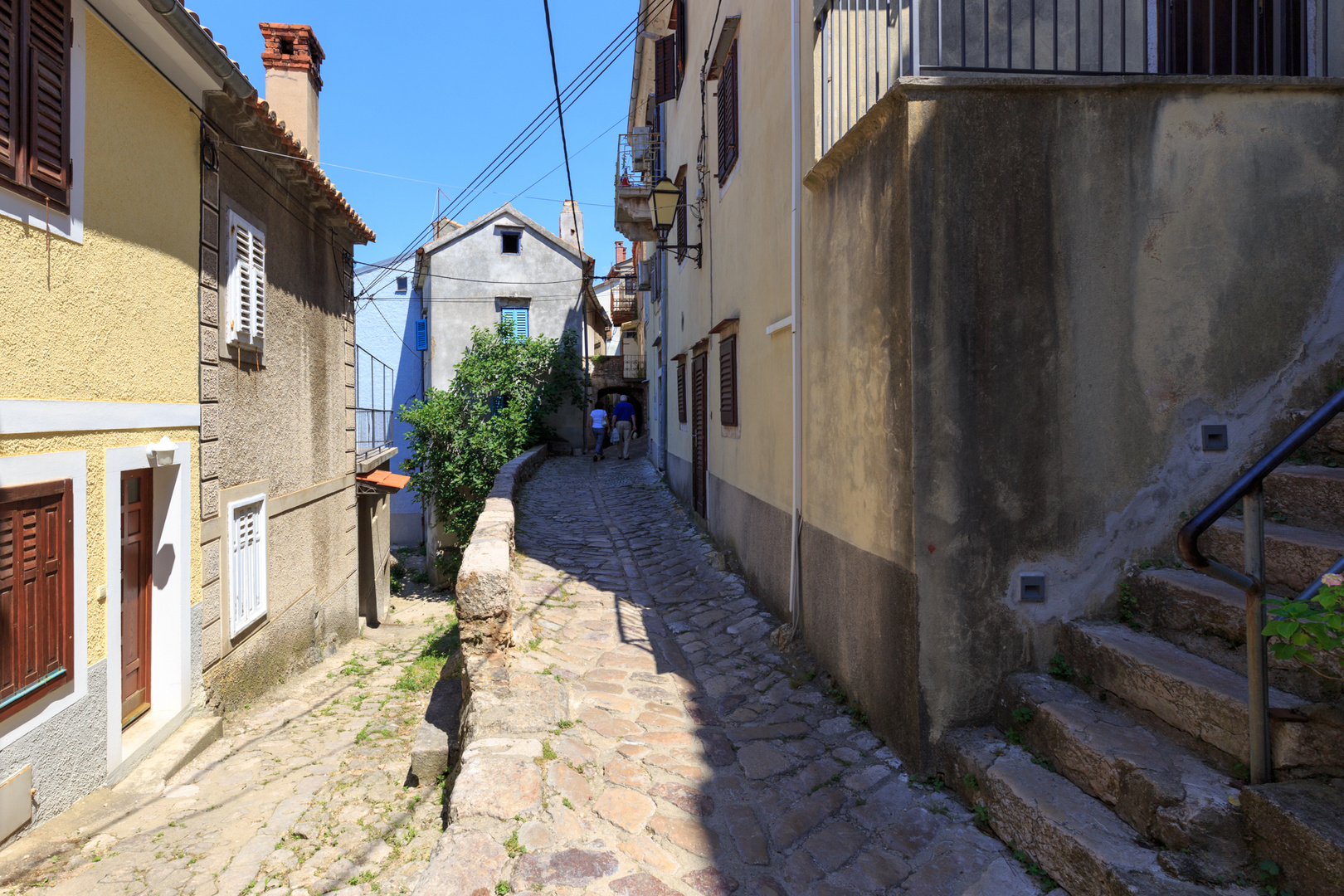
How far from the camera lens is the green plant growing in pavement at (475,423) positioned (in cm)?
1761

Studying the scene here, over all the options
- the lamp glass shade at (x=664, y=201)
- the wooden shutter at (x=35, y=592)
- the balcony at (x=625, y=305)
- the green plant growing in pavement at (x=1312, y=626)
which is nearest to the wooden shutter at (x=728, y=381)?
the lamp glass shade at (x=664, y=201)

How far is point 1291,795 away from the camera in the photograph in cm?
249

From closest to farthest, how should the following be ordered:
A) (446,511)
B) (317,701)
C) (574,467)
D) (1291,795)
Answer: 1. (1291,795)
2. (317,701)
3. (446,511)
4. (574,467)

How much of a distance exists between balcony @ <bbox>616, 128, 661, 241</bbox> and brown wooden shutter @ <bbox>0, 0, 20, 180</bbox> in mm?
11994

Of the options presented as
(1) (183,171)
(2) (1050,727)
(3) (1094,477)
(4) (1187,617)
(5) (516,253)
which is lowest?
(2) (1050,727)

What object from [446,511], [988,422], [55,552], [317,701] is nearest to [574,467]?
[446,511]

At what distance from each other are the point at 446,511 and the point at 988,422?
15.5 metres

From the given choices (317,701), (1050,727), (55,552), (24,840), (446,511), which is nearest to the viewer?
(1050,727)

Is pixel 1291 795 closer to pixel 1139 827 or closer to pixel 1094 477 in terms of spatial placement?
pixel 1139 827

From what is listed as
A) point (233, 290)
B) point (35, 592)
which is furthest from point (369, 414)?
point (35, 592)

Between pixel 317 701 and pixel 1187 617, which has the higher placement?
pixel 1187 617

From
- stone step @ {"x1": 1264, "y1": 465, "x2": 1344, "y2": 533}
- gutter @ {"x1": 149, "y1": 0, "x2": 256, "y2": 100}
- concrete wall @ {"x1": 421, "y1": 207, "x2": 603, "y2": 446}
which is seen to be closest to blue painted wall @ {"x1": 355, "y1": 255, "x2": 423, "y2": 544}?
concrete wall @ {"x1": 421, "y1": 207, "x2": 603, "y2": 446}

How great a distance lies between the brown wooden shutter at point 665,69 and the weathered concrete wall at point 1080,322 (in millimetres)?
11400

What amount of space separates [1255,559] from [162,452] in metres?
6.82
